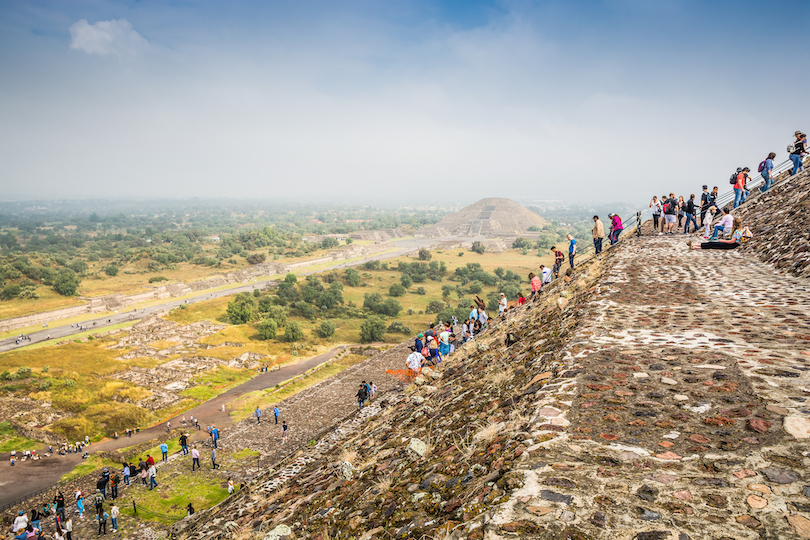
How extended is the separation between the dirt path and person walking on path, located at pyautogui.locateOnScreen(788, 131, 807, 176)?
36763mm

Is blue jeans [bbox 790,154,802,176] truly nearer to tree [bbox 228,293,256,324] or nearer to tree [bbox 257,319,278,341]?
tree [bbox 257,319,278,341]

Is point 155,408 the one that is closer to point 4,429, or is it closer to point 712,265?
point 4,429

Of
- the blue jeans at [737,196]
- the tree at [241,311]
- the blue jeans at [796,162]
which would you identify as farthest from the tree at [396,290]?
the blue jeans at [796,162]

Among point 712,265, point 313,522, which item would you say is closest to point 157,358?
point 313,522

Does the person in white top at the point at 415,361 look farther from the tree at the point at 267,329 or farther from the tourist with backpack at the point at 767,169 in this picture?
the tree at the point at 267,329

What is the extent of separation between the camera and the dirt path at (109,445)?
2170cm

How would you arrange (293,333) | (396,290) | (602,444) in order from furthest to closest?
1. (396,290)
2. (293,333)
3. (602,444)

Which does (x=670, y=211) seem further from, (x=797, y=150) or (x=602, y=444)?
(x=602, y=444)

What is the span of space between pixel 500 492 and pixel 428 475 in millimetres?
1488

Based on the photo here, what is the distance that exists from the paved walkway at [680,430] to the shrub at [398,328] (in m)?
53.9

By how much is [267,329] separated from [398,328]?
1956 centimetres

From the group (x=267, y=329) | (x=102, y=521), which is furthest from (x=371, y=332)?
(x=102, y=521)

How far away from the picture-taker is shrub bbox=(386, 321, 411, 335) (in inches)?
2393

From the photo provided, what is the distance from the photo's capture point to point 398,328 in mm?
61062
